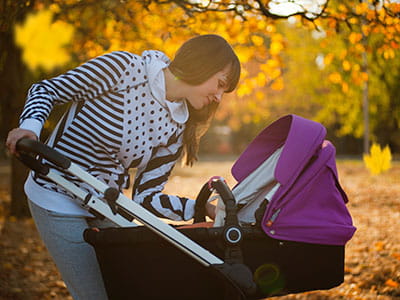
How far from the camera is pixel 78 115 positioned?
84.7 inches

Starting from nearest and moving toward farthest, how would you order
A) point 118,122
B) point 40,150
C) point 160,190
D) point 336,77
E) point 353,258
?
point 40,150 < point 118,122 < point 160,190 < point 353,258 < point 336,77

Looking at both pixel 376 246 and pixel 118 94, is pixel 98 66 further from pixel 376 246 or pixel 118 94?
pixel 376 246

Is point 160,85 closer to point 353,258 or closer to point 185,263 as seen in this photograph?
point 185,263

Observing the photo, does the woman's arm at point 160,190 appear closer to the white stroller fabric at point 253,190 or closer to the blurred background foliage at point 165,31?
the white stroller fabric at point 253,190

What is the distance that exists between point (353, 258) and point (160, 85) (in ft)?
12.1

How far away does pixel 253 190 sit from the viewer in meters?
2.03

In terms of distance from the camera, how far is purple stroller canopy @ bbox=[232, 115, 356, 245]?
1.91m

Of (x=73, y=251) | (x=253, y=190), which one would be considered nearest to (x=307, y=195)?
(x=253, y=190)

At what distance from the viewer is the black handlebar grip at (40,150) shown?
1.77 m

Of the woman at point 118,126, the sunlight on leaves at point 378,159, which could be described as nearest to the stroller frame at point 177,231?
the woman at point 118,126

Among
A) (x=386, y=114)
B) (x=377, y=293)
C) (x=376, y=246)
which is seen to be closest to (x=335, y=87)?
(x=386, y=114)

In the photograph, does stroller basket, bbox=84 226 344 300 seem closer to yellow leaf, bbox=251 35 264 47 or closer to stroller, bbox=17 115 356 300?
stroller, bbox=17 115 356 300

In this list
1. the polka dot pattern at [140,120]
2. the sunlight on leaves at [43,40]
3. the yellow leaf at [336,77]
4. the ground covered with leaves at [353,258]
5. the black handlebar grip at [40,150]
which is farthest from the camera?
the yellow leaf at [336,77]

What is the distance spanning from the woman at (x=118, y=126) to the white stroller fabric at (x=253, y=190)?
34 centimetres
